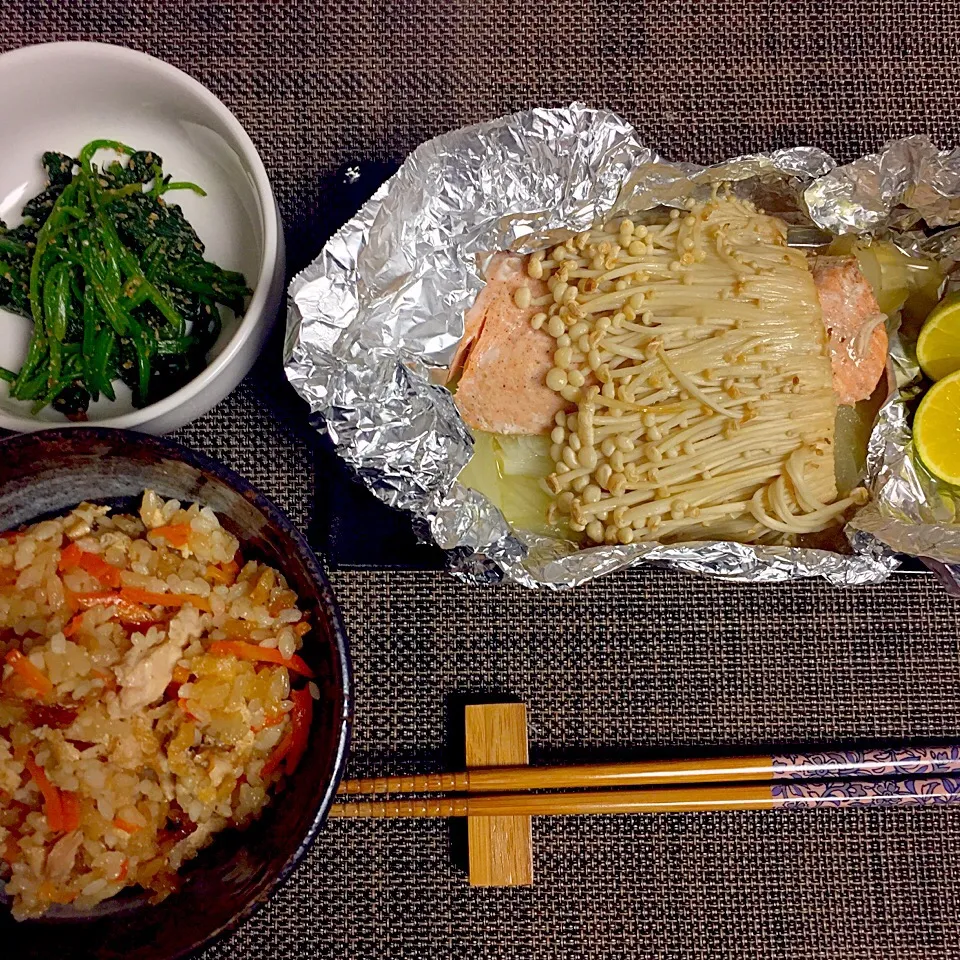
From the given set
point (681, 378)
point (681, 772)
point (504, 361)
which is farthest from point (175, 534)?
point (681, 772)

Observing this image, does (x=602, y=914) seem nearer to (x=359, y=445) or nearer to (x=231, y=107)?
(x=359, y=445)

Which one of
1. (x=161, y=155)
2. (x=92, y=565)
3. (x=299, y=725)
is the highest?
(x=161, y=155)

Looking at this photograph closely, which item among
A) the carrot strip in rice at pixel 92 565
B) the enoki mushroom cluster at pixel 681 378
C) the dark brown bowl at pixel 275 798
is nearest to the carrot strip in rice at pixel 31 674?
the carrot strip in rice at pixel 92 565

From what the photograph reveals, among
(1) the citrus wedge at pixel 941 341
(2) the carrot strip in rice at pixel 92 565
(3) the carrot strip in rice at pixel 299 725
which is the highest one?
(1) the citrus wedge at pixel 941 341

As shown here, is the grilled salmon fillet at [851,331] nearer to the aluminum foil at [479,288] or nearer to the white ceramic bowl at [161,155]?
the aluminum foil at [479,288]

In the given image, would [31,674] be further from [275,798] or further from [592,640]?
[592,640]

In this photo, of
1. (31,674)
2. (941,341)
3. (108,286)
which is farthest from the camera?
(941,341)

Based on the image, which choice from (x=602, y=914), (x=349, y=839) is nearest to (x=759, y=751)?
(x=602, y=914)
